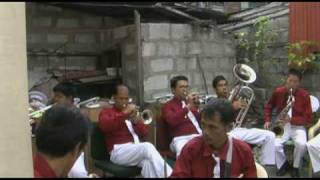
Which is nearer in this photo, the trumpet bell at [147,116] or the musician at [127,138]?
the musician at [127,138]

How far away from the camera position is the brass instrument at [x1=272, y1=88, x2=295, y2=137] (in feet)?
24.7

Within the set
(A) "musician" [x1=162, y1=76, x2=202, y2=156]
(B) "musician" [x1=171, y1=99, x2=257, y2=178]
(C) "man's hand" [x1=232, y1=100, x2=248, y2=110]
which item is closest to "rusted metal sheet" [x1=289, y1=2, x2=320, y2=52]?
(C) "man's hand" [x1=232, y1=100, x2=248, y2=110]

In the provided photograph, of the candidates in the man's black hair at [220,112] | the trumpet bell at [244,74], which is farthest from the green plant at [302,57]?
the man's black hair at [220,112]

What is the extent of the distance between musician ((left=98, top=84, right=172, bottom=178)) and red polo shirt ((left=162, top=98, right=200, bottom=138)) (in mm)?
332

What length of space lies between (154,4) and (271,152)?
11.4ft

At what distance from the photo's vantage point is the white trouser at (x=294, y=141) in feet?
23.1

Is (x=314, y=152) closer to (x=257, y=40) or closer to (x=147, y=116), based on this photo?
(x=147, y=116)

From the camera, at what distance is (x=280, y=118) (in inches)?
300

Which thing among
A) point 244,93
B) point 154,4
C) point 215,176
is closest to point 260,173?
point 215,176

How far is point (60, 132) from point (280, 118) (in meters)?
5.42

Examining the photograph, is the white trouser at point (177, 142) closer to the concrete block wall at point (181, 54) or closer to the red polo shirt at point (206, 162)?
the concrete block wall at point (181, 54)

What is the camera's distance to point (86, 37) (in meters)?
9.65

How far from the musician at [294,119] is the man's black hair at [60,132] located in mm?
4854

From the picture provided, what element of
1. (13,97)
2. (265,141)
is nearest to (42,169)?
(13,97)
